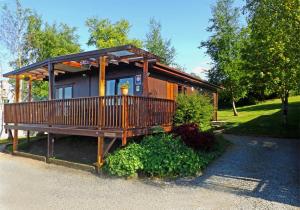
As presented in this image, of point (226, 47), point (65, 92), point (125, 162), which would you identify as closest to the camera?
point (125, 162)

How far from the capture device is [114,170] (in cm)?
848

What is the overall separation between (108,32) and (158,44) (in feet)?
24.9

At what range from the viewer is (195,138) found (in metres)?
9.73

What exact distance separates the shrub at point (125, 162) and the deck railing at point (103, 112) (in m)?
0.78

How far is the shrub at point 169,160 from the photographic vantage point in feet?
27.1

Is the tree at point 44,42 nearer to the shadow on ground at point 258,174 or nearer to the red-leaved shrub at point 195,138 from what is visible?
the red-leaved shrub at point 195,138

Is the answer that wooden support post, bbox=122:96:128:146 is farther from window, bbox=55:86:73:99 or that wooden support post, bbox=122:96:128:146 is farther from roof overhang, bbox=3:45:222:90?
window, bbox=55:86:73:99

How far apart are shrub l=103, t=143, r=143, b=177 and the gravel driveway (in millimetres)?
317

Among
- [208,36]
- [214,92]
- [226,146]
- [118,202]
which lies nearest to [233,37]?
[208,36]

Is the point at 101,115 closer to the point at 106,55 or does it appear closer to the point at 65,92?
the point at 106,55

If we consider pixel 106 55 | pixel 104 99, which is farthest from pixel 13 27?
pixel 104 99

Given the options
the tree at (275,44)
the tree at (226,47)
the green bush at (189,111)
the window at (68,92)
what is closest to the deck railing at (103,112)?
the green bush at (189,111)

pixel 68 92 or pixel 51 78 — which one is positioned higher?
pixel 51 78

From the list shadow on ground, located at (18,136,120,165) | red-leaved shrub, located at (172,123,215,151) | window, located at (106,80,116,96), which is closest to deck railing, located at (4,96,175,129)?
red-leaved shrub, located at (172,123,215,151)
